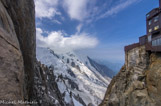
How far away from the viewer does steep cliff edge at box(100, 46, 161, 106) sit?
572 inches

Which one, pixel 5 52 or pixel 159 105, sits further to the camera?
pixel 159 105

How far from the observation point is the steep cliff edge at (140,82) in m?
14.5

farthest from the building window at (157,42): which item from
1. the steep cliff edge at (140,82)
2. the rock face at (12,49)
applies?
the rock face at (12,49)

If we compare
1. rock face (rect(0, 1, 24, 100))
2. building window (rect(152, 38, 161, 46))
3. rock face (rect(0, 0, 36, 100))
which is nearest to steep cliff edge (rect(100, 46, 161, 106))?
building window (rect(152, 38, 161, 46))

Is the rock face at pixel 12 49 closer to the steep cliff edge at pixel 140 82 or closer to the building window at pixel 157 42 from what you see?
the steep cliff edge at pixel 140 82

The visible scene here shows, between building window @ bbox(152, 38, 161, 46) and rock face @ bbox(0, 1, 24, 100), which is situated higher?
building window @ bbox(152, 38, 161, 46)

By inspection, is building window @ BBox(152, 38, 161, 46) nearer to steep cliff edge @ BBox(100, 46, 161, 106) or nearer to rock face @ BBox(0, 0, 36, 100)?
steep cliff edge @ BBox(100, 46, 161, 106)

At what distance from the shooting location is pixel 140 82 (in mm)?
17422

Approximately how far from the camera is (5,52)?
19.8ft

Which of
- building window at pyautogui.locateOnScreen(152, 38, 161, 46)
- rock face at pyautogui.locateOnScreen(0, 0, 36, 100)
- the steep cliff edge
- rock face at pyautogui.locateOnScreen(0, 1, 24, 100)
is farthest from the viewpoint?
building window at pyautogui.locateOnScreen(152, 38, 161, 46)

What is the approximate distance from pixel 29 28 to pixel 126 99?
23.6 meters

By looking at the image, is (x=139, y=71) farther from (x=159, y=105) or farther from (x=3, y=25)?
(x=3, y=25)

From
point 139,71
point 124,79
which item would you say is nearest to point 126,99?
point 124,79

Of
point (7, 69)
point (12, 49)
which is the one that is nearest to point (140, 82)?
point (7, 69)
